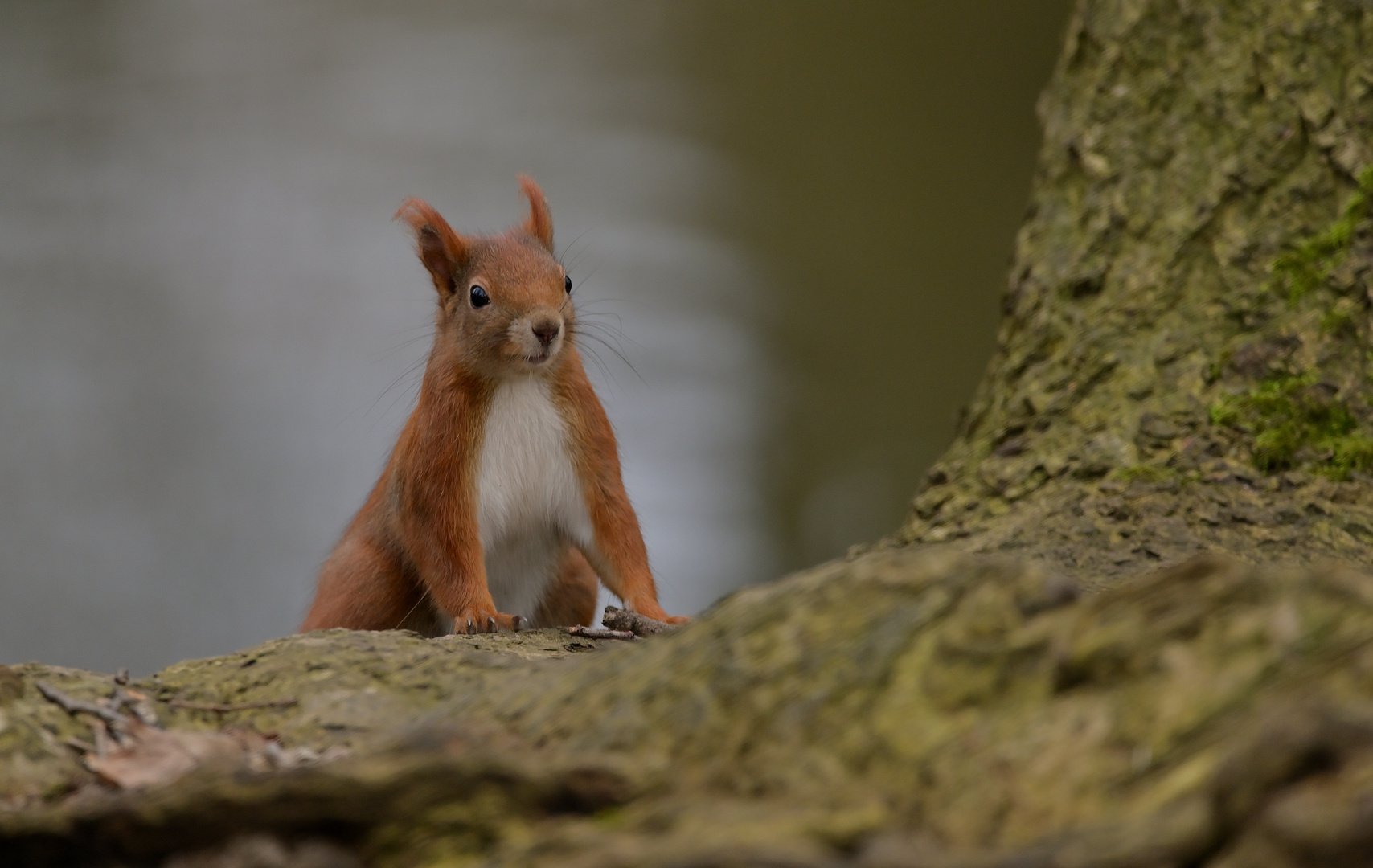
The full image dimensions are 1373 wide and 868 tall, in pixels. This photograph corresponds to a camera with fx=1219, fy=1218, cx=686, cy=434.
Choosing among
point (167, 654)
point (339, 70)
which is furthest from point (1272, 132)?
→ point (167, 654)

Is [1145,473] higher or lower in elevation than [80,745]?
higher


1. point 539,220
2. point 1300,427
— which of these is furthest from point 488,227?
point 1300,427

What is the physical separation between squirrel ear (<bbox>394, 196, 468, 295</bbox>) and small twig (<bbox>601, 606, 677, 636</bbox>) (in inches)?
23.0

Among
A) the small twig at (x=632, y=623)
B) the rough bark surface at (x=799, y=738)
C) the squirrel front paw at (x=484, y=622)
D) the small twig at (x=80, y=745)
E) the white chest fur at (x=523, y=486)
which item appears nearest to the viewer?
the rough bark surface at (x=799, y=738)

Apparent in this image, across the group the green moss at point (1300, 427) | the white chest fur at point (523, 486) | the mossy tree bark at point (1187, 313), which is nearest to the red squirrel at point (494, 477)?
the white chest fur at point (523, 486)

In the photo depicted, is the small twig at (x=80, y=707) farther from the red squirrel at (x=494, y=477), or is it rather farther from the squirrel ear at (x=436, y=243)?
the squirrel ear at (x=436, y=243)

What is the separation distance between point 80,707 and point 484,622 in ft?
2.09

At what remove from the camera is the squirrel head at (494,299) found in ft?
5.45

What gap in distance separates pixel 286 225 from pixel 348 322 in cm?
33

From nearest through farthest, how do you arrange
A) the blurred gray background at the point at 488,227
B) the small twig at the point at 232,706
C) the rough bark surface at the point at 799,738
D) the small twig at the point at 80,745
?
the rough bark surface at the point at 799,738 < the small twig at the point at 80,745 < the small twig at the point at 232,706 < the blurred gray background at the point at 488,227

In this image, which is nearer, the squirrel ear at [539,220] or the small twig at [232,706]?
the small twig at [232,706]

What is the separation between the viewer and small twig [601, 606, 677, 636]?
147 centimetres

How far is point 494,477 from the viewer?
1698 mm

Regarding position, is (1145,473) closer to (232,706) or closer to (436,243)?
(436,243)
